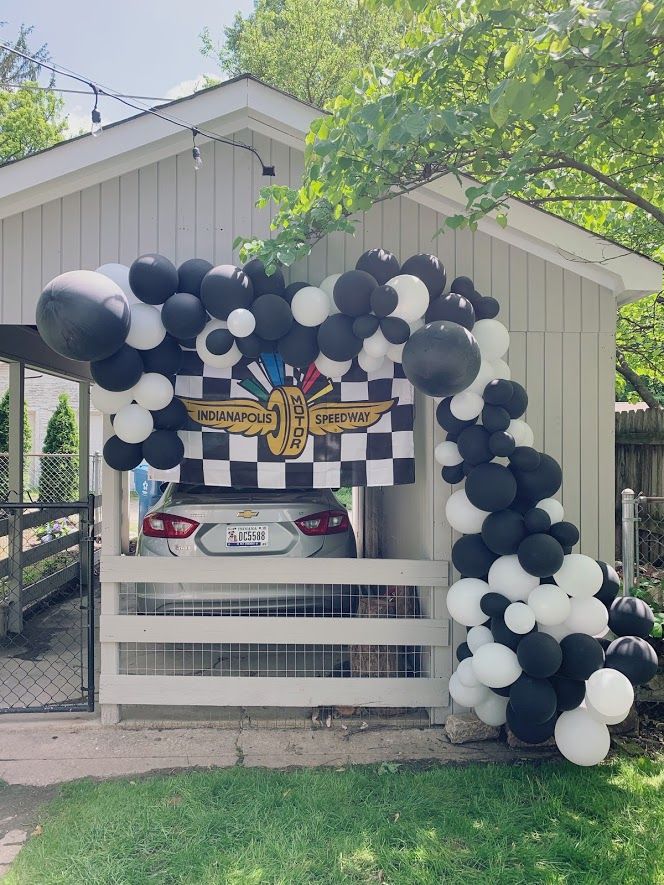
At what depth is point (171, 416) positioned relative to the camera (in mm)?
3709

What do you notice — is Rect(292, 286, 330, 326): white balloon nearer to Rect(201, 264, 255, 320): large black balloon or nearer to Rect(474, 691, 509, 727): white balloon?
Rect(201, 264, 255, 320): large black balloon

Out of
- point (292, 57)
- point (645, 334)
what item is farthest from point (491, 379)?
point (292, 57)

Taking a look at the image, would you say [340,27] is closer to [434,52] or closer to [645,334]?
[645,334]

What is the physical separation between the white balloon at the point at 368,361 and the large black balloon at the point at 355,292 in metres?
0.27

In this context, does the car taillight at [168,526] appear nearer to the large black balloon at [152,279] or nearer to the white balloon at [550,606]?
the large black balloon at [152,279]

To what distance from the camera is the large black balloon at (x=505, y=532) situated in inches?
131

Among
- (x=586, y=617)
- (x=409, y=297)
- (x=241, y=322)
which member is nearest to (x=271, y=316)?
(x=241, y=322)

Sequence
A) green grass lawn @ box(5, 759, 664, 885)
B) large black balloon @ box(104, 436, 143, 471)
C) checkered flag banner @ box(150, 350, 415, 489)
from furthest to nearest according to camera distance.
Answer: checkered flag banner @ box(150, 350, 415, 489) < large black balloon @ box(104, 436, 143, 471) < green grass lawn @ box(5, 759, 664, 885)

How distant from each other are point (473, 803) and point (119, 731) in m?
2.08

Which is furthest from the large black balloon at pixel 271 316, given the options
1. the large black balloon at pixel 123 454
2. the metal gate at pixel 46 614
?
the metal gate at pixel 46 614

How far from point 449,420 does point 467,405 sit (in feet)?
0.50

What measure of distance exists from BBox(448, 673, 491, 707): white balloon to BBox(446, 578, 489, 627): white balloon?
314 millimetres

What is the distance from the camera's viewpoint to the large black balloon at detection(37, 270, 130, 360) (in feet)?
10.2


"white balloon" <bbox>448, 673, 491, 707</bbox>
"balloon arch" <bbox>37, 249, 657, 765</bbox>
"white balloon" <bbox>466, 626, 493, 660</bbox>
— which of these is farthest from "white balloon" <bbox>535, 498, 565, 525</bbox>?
"white balloon" <bbox>448, 673, 491, 707</bbox>
